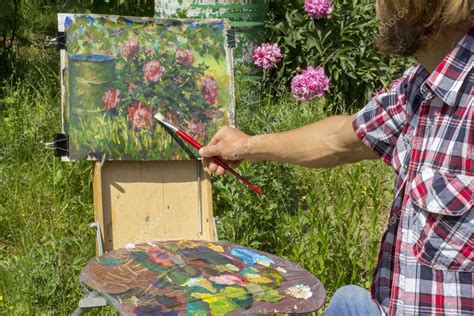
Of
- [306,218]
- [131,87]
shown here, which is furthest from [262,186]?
[131,87]

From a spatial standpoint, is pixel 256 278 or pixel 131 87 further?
pixel 131 87

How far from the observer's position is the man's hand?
243cm

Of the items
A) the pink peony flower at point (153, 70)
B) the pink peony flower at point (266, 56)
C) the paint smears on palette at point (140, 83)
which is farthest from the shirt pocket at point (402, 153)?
the pink peony flower at point (266, 56)

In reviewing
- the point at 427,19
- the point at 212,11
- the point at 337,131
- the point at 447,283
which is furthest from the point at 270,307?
the point at 212,11

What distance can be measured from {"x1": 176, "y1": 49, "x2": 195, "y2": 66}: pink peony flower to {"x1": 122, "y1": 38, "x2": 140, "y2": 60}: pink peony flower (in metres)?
0.16

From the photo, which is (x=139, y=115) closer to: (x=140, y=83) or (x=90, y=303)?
(x=140, y=83)

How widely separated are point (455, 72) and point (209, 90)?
146cm

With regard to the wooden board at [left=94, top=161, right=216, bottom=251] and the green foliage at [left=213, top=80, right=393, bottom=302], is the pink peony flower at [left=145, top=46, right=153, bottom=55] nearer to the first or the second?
the wooden board at [left=94, top=161, right=216, bottom=251]

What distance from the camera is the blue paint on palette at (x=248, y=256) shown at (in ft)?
8.38

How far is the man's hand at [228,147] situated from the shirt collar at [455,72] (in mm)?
858

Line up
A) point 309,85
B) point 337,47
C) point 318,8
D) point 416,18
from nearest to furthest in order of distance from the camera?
point 416,18 < point 309,85 < point 318,8 < point 337,47

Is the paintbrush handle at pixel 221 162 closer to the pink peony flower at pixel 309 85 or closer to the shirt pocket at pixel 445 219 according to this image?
the shirt pocket at pixel 445 219

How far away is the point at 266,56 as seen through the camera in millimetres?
4621

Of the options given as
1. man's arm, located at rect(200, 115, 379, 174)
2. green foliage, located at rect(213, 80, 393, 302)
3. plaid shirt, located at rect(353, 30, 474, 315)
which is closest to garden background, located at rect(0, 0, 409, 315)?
green foliage, located at rect(213, 80, 393, 302)
